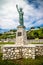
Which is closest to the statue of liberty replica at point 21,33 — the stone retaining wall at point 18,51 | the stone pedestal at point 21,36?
the stone pedestal at point 21,36

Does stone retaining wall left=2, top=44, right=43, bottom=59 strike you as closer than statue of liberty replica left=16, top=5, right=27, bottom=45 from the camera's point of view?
Yes

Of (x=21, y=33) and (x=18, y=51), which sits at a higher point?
(x=21, y=33)

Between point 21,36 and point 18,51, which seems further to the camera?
point 21,36

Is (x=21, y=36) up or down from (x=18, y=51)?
up

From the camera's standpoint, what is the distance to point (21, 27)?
14539mm

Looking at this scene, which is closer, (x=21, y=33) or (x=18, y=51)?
(x=18, y=51)

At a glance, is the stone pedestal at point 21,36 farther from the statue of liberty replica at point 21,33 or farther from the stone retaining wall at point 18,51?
the stone retaining wall at point 18,51

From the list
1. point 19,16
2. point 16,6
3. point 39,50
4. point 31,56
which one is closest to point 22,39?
point 19,16

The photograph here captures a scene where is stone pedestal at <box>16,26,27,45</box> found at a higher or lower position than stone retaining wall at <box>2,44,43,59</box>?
higher

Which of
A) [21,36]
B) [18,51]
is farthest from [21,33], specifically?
[18,51]

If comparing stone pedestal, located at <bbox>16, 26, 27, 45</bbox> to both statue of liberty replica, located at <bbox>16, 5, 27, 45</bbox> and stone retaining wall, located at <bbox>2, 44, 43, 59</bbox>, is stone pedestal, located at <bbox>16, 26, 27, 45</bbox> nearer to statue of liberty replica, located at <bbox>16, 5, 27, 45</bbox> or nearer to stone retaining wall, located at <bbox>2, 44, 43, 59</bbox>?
statue of liberty replica, located at <bbox>16, 5, 27, 45</bbox>

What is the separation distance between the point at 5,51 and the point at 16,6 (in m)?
7.35

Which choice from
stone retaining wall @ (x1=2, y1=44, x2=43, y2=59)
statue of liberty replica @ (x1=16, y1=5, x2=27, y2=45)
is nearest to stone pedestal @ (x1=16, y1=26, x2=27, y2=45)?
statue of liberty replica @ (x1=16, y1=5, x2=27, y2=45)

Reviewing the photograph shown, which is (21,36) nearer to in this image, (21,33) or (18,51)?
(21,33)
